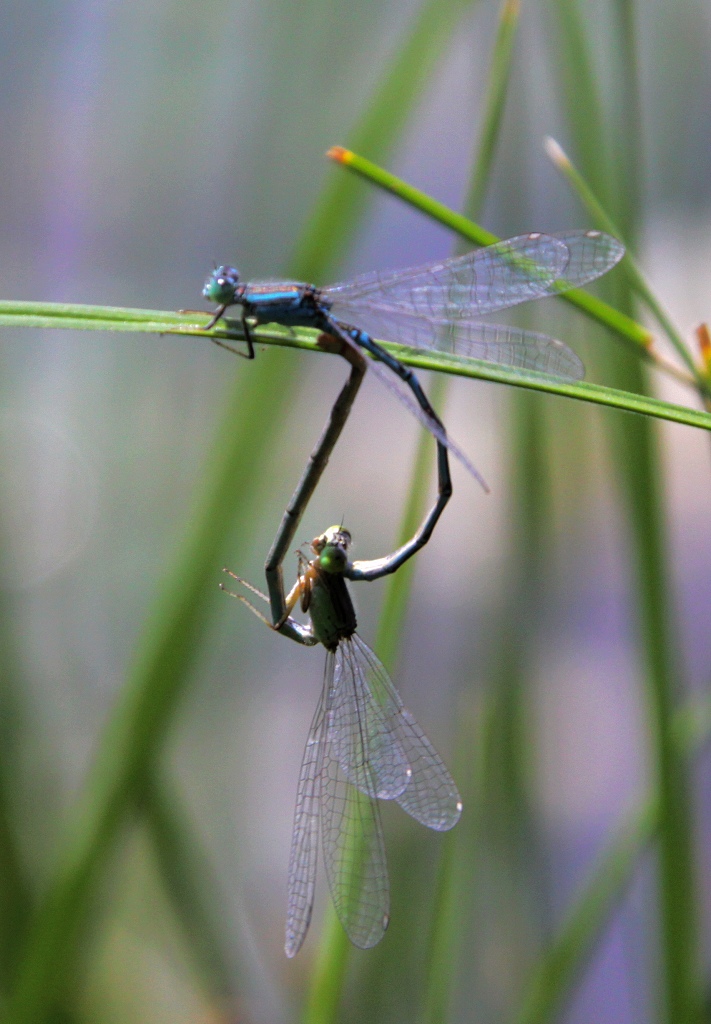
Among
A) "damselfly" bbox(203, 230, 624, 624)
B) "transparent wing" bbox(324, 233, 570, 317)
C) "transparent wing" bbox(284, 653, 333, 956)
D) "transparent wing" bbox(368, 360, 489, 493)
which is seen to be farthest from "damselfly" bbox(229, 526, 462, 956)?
"transparent wing" bbox(324, 233, 570, 317)

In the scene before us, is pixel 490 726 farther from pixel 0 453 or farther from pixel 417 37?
pixel 0 453

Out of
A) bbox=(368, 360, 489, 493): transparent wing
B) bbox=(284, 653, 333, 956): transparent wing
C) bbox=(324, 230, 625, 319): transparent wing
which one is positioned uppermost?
bbox=(324, 230, 625, 319): transparent wing

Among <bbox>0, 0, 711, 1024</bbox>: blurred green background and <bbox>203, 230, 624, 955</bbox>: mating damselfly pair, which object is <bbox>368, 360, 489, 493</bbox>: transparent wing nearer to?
<bbox>203, 230, 624, 955</bbox>: mating damselfly pair

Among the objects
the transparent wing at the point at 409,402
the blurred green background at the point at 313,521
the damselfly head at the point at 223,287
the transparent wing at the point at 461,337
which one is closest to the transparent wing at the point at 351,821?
the blurred green background at the point at 313,521

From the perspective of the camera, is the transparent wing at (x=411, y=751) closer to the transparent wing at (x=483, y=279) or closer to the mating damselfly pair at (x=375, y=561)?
the mating damselfly pair at (x=375, y=561)

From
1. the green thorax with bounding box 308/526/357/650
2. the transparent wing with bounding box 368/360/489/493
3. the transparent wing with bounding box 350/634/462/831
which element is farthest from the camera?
the green thorax with bounding box 308/526/357/650

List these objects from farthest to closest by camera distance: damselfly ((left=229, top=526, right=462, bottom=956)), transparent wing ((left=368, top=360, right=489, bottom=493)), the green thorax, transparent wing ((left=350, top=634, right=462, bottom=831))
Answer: the green thorax, transparent wing ((left=350, top=634, right=462, bottom=831)), damselfly ((left=229, top=526, right=462, bottom=956)), transparent wing ((left=368, top=360, right=489, bottom=493))

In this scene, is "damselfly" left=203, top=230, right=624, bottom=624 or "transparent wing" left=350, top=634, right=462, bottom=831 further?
"transparent wing" left=350, top=634, right=462, bottom=831
